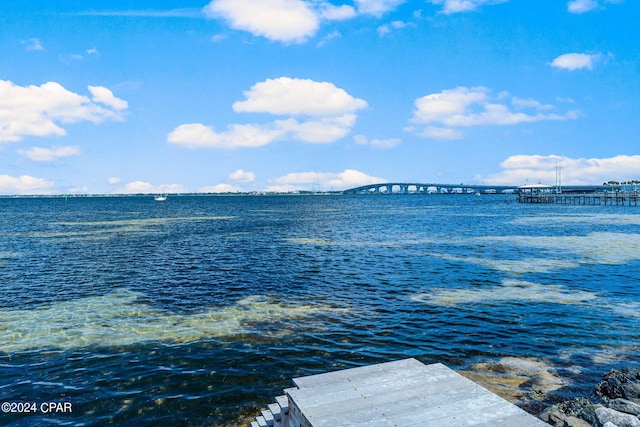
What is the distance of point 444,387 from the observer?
8.95m

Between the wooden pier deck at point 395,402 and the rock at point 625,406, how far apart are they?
5.10 meters

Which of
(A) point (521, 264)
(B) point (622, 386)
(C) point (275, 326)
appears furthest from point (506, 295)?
(C) point (275, 326)

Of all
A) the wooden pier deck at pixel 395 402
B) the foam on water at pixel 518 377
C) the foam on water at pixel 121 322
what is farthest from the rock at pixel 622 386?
the foam on water at pixel 121 322

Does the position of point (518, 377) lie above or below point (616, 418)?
below

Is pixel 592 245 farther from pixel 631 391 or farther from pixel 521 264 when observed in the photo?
pixel 631 391

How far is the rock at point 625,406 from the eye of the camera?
10.7 meters

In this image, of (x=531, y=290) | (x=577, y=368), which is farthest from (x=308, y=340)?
(x=531, y=290)

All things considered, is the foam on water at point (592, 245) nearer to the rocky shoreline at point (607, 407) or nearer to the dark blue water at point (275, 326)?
the dark blue water at point (275, 326)

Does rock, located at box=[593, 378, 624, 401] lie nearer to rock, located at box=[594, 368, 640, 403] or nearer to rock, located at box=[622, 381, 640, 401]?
rock, located at box=[594, 368, 640, 403]

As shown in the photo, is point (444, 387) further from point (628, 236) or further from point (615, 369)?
point (628, 236)

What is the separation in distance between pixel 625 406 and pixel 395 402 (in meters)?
7.17

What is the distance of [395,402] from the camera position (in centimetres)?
838

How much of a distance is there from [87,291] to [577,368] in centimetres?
2901

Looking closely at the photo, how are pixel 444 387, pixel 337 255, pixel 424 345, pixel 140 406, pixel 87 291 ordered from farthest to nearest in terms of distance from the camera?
pixel 337 255
pixel 87 291
pixel 424 345
pixel 140 406
pixel 444 387
